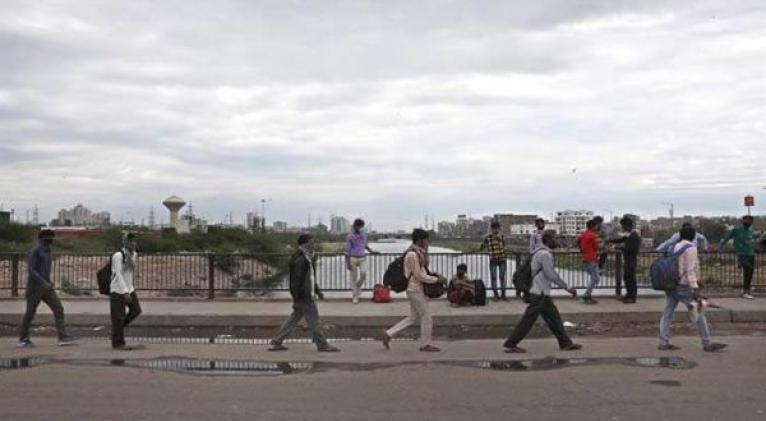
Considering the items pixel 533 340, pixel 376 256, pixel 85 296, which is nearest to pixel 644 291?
pixel 376 256

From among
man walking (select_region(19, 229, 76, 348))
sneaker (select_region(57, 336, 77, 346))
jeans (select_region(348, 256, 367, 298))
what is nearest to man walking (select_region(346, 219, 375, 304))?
jeans (select_region(348, 256, 367, 298))

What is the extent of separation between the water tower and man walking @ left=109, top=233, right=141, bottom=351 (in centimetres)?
6975

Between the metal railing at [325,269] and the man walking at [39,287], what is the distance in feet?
15.5

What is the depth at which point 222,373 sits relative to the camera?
9141 mm

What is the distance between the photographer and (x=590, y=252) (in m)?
15.2

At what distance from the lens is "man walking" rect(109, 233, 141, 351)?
36.2ft

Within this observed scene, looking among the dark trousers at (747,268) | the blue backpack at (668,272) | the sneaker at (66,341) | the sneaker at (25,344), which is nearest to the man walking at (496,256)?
the dark trousers at (747,268)

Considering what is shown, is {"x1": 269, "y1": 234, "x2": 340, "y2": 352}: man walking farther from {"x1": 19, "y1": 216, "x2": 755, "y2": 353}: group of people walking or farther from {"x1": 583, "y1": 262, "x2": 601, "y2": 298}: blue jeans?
{"x1": 583, "y1": 262, "x2": 601, "y2": 298}: blue jeans

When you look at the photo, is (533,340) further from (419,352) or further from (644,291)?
(644,291)

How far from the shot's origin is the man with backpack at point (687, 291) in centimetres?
1048

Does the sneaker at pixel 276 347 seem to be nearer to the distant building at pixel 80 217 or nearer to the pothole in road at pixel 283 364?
the pothole in road at pixel 283 364

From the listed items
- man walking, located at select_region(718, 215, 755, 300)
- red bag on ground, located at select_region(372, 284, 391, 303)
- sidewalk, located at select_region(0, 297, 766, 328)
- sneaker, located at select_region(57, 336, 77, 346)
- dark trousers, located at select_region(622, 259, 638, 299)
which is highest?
man walking, located at select_region(718, 215, 755, 300)

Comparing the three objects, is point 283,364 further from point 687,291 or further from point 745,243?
point 745,243

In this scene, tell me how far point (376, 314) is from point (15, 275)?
8250 millimetres
